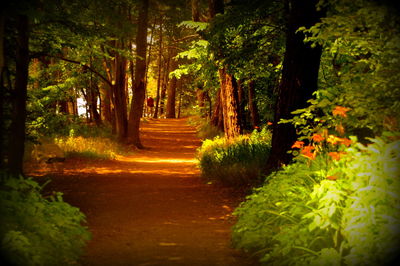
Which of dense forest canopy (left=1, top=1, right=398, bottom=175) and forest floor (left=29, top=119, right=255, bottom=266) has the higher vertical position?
dense forest canopy (left=1, top=1, right=398, bottom=175)

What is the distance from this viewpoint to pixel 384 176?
3543 mm

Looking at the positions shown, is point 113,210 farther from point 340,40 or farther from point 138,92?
point 138,92

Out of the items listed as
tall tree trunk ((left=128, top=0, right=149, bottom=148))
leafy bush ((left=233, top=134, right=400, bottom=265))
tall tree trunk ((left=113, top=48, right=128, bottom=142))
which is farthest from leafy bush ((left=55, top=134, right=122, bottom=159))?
leafy bush ((left=233, top=134, right=400, bottom=265))

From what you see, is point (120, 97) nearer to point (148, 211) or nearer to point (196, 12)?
point (196, 12)

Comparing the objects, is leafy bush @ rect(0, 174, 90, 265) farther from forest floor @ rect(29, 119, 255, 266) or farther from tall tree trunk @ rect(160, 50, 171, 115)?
tall tree trunk @ rect(160, 50, 171, 115)

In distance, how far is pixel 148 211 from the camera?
7793 millimetres

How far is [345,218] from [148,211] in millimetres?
4846

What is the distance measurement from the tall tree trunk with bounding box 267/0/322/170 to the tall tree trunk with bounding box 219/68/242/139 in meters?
5.49

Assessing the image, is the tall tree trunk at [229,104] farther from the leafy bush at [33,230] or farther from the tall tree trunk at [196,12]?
the leafy bush at [33,230]

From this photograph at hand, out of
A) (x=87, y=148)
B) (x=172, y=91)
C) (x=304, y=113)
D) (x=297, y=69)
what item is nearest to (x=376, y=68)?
(x=304, y=113)

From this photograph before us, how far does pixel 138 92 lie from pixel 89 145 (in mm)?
4690

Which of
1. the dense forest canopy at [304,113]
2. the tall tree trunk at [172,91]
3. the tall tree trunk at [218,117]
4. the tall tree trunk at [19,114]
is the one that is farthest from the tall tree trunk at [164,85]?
the tall tree trunk at [19,114]

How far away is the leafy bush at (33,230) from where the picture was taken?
359 cm

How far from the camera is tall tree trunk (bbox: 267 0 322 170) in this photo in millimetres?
7391
